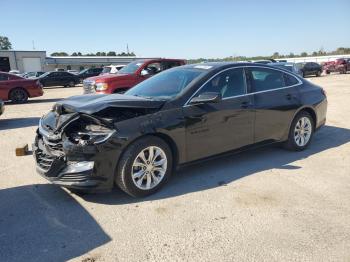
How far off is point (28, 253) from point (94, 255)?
0.62 metres

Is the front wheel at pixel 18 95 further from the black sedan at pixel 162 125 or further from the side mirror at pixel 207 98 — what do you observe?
the side mirror at pixel 207 98

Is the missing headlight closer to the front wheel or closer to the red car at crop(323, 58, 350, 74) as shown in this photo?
the front wheel

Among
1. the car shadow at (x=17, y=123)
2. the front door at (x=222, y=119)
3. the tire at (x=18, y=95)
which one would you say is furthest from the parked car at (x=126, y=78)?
the front door at (x=222, y=119)

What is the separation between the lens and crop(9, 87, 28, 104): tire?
54.9 ft

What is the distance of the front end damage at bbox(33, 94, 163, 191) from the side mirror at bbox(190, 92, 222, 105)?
72 cm

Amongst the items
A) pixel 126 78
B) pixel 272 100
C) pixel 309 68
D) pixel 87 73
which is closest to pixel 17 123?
pixel 126 78

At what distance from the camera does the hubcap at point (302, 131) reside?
6.63m

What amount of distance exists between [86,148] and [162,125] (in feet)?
3.30

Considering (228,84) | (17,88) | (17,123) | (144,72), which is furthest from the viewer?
(17,88)

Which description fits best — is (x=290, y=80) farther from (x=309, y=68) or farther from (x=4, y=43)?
(x=4, y=43)

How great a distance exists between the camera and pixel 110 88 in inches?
489

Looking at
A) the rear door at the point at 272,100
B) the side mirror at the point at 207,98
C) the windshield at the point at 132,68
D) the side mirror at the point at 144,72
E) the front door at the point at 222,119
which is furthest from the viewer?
the windshield at the point at 132,68

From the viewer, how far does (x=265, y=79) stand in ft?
20.4

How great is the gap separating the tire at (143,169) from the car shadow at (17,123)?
7.00 m
